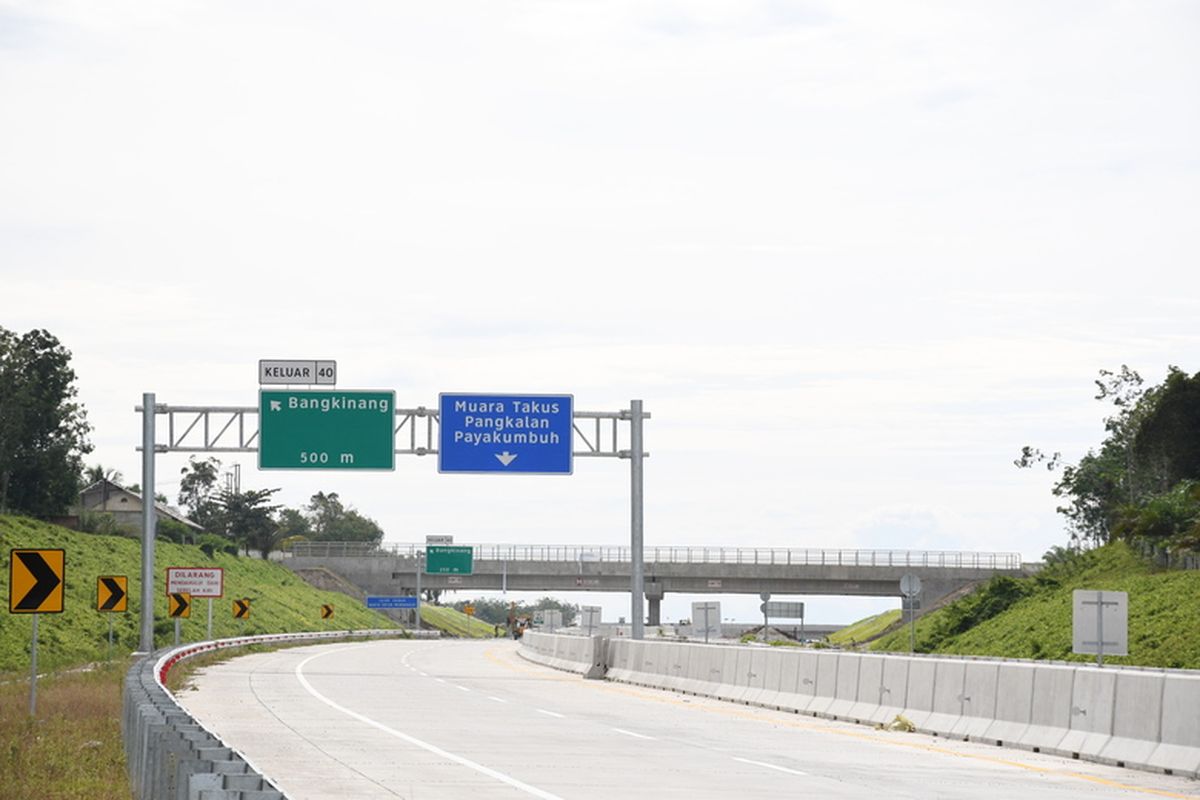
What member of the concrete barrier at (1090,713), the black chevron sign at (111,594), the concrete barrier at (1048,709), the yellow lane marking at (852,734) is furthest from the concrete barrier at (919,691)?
the black chevron sign at (111,594)

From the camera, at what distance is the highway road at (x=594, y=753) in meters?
17.6

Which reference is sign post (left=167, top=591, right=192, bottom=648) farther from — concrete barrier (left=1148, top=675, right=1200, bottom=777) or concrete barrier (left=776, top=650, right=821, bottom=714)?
concrete barrier (left=1148, top=675, right=1200, bottom=777)

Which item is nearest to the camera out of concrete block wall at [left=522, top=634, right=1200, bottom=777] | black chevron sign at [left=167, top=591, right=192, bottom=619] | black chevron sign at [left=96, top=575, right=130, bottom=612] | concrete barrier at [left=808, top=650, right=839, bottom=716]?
concrete block wall at [left=522, top=634, right=1200, bottom=777]

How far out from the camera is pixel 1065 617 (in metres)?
62.2


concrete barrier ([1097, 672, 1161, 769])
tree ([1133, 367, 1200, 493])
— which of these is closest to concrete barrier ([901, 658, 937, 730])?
concrete barrier ([1097, 672, 1161, 769])

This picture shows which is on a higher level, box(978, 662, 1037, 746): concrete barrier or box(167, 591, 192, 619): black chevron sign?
box(978, 662, 1037, 746): concrete barrier

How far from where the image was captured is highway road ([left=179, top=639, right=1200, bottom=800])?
1759 centimetres

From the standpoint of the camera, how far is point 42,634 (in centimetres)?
6438

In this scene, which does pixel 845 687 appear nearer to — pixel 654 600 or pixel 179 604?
pixel 179 604

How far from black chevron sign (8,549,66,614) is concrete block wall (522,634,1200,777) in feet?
38.1

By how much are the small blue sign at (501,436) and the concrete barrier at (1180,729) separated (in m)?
28.4

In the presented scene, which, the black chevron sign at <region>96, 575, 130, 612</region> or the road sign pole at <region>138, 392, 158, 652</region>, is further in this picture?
the road sign pole at <region>138, 392, 158, 652</region>

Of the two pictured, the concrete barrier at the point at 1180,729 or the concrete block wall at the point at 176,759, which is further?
the concrete barrier at the point at 1180,729

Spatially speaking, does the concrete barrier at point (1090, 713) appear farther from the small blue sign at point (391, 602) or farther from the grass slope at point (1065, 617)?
the small blue sign at point (391, 602)
